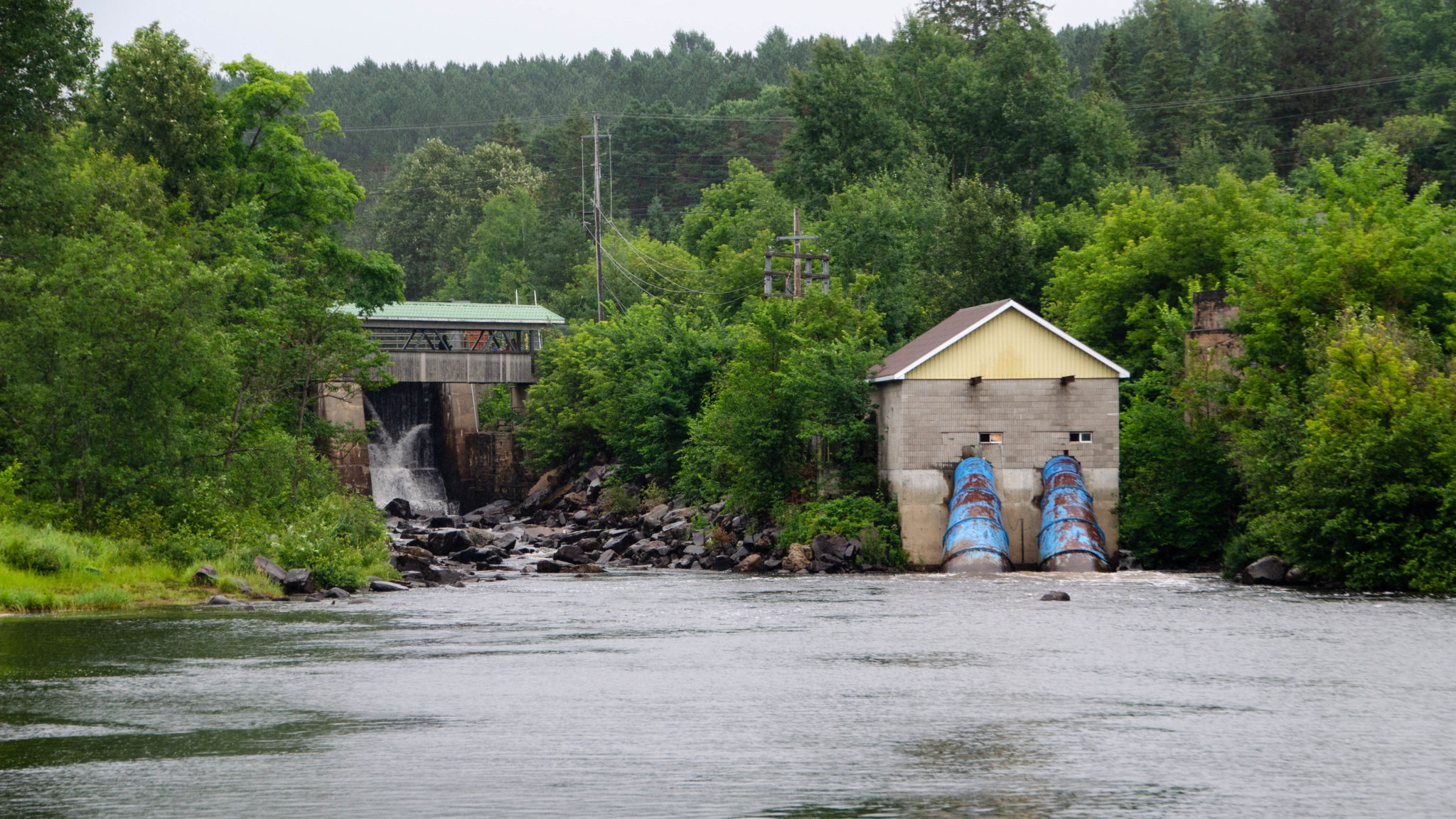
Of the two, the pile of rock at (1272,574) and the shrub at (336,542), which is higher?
the shrub at (336,542)

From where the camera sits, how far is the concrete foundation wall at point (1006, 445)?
4566cm

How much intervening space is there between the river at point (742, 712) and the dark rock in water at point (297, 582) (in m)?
4.54

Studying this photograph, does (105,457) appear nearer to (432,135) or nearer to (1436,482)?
(1436,482)

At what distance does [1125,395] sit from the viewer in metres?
52.0

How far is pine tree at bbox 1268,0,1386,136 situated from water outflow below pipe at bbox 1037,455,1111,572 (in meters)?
58.7

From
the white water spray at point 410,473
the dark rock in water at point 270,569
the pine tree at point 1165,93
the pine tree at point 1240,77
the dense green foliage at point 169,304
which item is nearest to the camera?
the dark rock in water at point 270,569

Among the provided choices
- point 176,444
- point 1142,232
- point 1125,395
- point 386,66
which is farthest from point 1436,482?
point 386,66

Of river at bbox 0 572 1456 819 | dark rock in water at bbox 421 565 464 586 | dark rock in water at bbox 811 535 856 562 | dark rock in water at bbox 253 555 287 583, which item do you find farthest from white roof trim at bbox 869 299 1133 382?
dark rock in water at bbox 253 555 287 583

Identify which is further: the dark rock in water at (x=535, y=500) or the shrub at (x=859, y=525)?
the dark rock in water at (x=535, y=500)

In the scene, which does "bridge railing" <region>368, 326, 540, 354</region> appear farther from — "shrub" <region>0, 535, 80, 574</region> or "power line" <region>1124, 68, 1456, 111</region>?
"power line" <region>1124, 68, 1456, 111</region>

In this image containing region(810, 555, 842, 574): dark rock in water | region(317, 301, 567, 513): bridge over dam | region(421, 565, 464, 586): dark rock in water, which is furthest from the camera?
region(317, 301, 567, 513): bridge over dam

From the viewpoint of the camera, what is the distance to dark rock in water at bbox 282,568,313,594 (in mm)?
37719

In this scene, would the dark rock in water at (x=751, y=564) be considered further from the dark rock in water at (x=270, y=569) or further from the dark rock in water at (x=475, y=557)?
the dark rock in water at (x=270, y=569)

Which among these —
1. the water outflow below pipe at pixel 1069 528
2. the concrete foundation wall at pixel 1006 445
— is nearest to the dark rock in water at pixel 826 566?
the concrete foundation wall at pixel 1006 445
